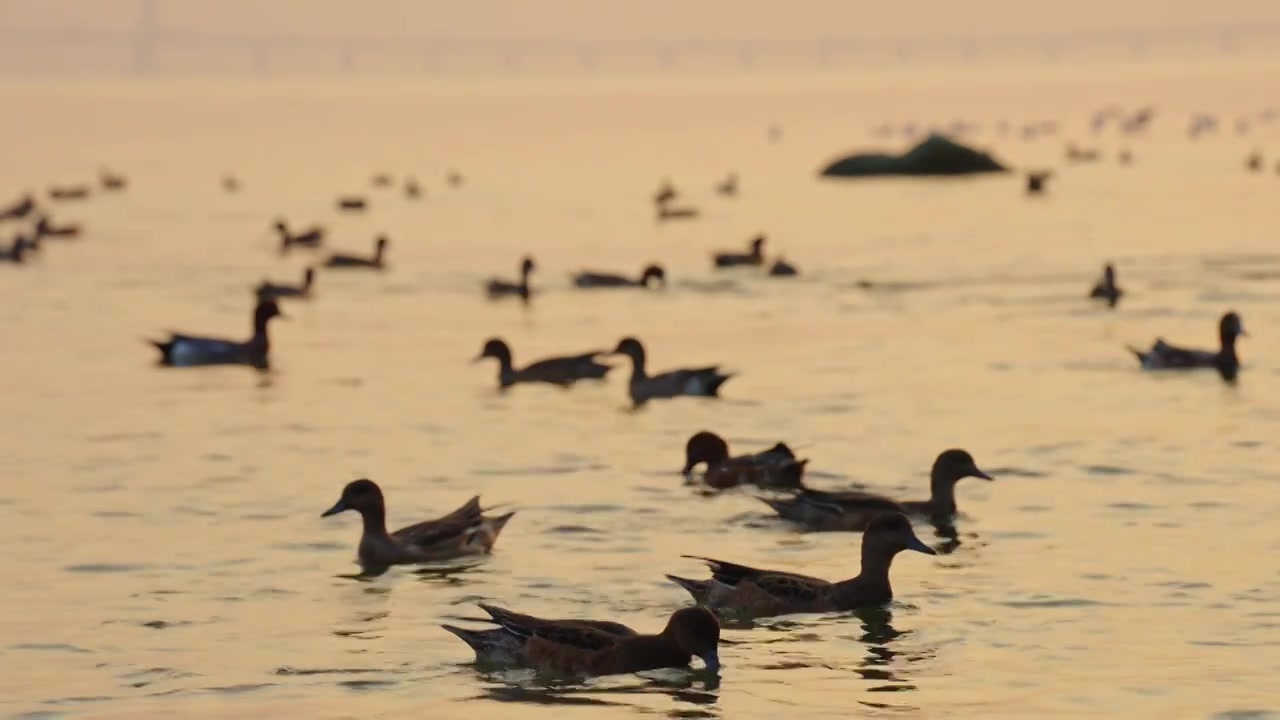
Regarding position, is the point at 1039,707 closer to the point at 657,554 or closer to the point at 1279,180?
the point at 657,554

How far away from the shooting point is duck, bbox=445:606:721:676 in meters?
15.8

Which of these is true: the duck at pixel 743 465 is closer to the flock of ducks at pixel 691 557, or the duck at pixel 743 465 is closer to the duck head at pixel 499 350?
the flock of ducks at pixel 691 557

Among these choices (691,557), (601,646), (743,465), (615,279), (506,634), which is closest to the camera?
(601,646)

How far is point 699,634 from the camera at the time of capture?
51.4ft

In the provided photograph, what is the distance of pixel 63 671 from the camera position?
16359mm

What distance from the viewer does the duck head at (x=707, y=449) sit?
24.2m

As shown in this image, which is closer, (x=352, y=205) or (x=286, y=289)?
(x=286, y=289)

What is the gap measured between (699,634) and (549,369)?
17298 millimetres

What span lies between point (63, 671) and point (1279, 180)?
74076 mm

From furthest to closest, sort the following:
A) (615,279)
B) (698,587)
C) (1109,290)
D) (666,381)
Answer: (615,279) → (1109,290) → (666,381) → (698,587)

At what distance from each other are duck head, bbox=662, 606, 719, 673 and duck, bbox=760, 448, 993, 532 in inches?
201

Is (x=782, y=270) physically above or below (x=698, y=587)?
above

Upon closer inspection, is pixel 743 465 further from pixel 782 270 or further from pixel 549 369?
pixel 782 270

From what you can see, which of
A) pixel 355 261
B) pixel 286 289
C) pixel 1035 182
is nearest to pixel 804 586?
pixel 286 289
